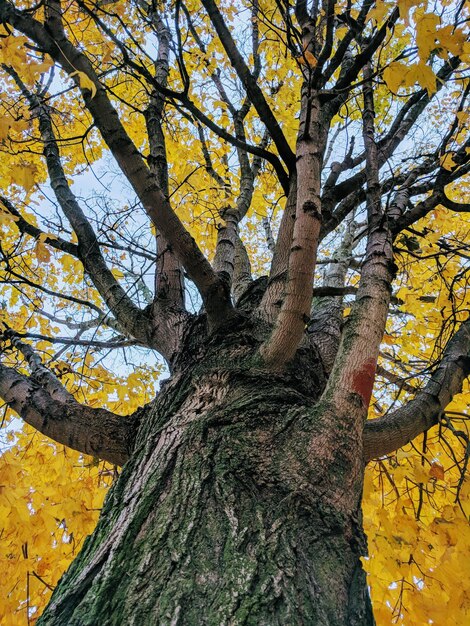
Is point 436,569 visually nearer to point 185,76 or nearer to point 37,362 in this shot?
point 37,362

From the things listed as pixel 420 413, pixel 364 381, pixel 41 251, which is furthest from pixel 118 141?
pixel 420 413

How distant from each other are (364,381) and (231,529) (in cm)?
73

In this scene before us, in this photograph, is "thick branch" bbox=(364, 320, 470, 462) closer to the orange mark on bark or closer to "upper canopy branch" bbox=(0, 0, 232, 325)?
the orange mark on bark

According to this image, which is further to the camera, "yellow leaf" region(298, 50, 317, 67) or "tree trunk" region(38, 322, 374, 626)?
"yellow leaf" region(298, 50, 317, 67)

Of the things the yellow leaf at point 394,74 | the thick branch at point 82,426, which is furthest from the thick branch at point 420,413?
the yellow leaf at point 394,74

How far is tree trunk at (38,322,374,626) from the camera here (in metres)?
1.02

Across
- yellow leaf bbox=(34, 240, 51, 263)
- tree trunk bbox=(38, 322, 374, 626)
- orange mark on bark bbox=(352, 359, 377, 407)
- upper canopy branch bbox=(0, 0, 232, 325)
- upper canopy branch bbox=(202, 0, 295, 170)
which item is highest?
upper canopy branch bbox=(202, 0, 295, 170)

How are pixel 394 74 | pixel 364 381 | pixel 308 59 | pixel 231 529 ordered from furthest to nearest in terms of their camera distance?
pixel 308 59, pixel 394 74, pixel 364 381, pixel 231 529

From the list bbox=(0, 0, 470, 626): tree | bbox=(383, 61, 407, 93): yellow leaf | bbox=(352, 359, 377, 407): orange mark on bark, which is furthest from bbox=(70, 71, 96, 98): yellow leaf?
bbox=(352, 359, 377, 407): orange mark on bark

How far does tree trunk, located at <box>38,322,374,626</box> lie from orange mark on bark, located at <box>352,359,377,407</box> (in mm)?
190

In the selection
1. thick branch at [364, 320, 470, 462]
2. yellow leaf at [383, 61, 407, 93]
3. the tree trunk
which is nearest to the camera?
the tree trunk

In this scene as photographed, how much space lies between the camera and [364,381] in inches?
63.0

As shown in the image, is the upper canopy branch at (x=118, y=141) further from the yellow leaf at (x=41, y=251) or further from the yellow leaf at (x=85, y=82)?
the yellow leaf at (x=41, y=251)

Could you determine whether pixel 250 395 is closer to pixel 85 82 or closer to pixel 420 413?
pixel 420 413
